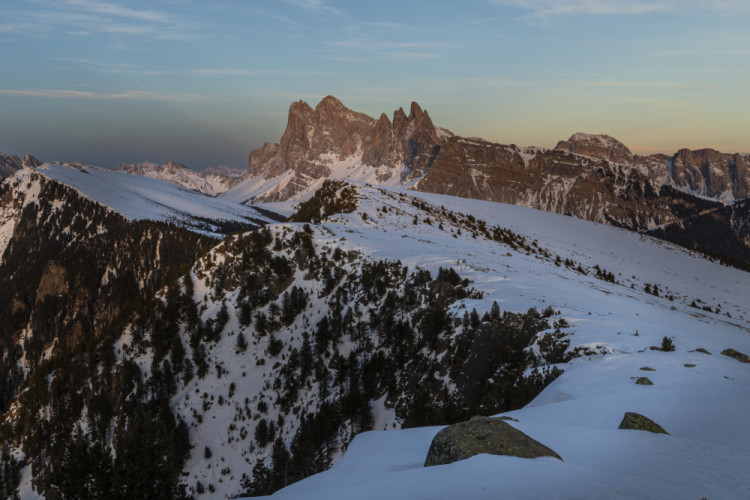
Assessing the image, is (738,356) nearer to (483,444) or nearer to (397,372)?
(483,444)

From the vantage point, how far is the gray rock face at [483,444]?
1321 cm

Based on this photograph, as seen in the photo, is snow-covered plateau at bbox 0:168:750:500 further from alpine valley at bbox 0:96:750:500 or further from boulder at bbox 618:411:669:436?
boulder at bbox 618:411:669:436

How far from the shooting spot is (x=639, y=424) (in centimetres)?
1486

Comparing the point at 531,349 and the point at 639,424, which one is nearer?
the point at 639,424

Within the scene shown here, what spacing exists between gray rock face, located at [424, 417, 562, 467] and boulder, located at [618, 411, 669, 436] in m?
3.78

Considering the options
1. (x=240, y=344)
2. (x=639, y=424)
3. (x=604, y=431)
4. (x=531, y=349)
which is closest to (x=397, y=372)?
(x=531, y=349)

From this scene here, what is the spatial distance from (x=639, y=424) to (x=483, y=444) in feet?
18.6

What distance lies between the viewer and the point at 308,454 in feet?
119

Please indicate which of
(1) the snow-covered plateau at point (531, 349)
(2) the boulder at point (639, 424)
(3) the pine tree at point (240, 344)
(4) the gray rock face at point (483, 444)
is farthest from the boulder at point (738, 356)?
(3) the pine tree at point (240, 344)

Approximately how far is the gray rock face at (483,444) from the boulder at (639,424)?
3.78 meters

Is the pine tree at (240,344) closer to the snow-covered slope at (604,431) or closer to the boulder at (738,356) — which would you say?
the snow-covered slope at (604,431)

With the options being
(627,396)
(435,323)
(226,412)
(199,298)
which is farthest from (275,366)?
(627,396)

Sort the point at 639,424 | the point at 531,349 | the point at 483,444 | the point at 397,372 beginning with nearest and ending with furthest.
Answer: the point at 483,444, the point at 639,424, the point at 531,349, the point at 397,372

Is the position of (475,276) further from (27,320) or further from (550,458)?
(27,320)
